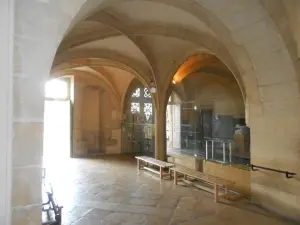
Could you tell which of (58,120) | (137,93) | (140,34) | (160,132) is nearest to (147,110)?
(137,93)

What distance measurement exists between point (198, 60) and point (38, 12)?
7.13 meters

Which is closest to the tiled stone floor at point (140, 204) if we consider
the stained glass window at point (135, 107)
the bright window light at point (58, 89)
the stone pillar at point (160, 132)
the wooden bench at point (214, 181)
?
the wooden bench at point (214, 181)

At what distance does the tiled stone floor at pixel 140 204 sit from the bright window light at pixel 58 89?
5268mm

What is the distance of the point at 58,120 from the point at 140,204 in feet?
27.0

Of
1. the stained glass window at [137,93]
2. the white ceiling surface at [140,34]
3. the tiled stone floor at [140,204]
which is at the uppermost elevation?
the white ceiling surface at [140,34]

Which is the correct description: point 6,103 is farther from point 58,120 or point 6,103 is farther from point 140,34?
point 58,120

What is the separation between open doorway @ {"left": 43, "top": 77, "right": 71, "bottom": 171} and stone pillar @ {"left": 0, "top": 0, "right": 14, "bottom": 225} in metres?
9.80

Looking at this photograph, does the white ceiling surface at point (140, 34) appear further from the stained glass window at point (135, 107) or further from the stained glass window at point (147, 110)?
the stained glass window at point (147, 110)

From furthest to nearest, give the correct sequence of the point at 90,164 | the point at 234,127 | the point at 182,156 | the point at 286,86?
the point at 234,127
the point at 90,164
the point at 182,156
the point at 286,86

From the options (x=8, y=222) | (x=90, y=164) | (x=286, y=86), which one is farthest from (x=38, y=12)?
(x=90, y=164)

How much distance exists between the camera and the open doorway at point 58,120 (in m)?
11.3

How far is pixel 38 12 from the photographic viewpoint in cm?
197

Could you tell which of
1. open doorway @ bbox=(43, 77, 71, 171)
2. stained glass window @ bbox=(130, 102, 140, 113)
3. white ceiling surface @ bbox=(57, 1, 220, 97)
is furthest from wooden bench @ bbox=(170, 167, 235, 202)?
stained glass window @ bbox=(130, 102, 140, 113)

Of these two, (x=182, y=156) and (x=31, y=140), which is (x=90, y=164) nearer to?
(x=182, y=156)
